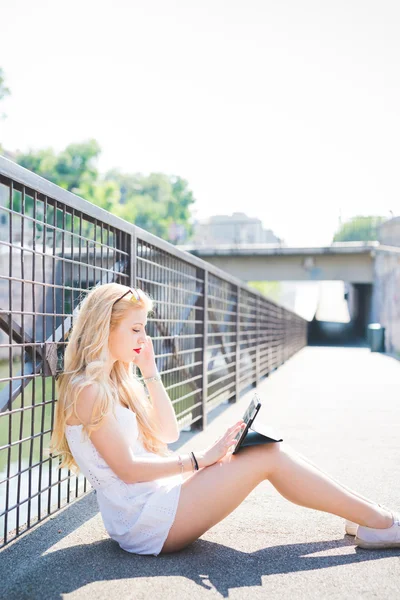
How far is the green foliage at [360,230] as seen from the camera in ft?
125

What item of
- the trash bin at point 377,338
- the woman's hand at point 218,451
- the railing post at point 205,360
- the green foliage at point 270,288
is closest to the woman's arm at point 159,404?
the woman's hand at point 218,451

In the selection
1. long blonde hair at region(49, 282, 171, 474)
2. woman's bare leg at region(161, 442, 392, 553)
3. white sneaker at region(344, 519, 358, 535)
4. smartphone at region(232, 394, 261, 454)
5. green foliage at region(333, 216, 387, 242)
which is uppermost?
green foliage at region(333, 216, 387, 242)

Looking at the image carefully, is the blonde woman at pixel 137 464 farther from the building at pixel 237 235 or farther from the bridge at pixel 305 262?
the building at pixel 237 235

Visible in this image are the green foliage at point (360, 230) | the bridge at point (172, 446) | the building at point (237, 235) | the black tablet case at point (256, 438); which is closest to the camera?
the bridge at point (172, 446)

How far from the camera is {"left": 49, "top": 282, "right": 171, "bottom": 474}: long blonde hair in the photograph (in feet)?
9.56

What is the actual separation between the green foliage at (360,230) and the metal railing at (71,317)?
90.8 feet

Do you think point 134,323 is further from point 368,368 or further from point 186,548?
point 368,368

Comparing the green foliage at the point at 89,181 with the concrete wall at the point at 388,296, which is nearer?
the concrete wall at the point at 388,296

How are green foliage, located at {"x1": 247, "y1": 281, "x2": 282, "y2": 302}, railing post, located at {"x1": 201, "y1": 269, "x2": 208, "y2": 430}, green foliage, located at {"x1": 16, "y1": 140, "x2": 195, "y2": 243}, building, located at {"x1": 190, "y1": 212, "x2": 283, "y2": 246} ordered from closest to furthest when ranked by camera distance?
railing post, located at {"x1": 201, "y1": 269, "x2": 208, "y2": 430}
building, located at {"x1": 190, "y1": 212, "x2": 283, "y2": 246}
green foliage, located at {"x1": 16, "y1": 140, "x2": 195, "y2": 243}
green foliage, located at {"x1": 247, "y1": 281, "x2": 282, "y2": 302}

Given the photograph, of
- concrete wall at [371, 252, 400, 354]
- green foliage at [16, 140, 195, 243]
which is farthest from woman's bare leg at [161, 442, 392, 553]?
green foliage at [16, 140, 195, 243]

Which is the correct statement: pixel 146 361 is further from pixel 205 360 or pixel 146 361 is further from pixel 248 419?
pixel 205 360

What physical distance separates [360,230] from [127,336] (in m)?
37.0

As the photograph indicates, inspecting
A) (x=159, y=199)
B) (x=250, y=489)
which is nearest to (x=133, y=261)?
(x=250, y=489)

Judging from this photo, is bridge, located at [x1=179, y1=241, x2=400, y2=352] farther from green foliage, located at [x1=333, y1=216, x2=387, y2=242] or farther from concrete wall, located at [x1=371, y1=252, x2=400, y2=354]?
green foliage, located at [x1=333, y1=216, x2=387, y2=242]
